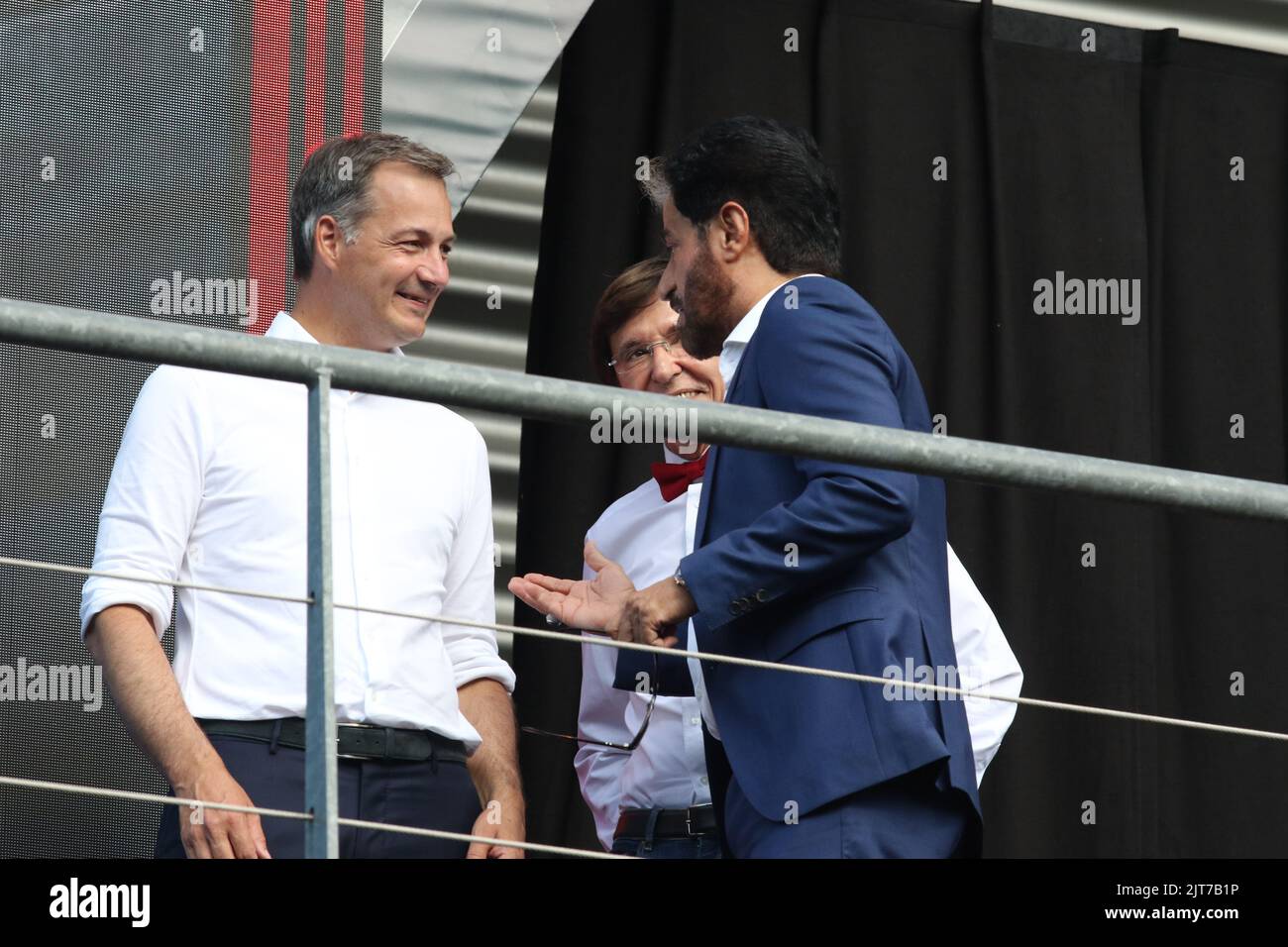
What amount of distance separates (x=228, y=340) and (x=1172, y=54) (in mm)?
3645

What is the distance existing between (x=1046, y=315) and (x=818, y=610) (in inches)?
104

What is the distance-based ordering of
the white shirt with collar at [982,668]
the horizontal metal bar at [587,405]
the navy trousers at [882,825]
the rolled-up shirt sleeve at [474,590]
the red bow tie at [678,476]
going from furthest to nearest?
the red bow tie at [678,476]
the rolled-up shirt sleeve at [474,590]
the white shirt with collar at [982,668]
the navy trousers at [882,825]
the horizontal metal bar at [587,405]

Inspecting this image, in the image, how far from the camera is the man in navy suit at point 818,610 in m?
2.14

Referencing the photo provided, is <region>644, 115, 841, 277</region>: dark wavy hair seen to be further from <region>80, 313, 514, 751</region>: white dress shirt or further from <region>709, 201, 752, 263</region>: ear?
<region>80, 313, 514, 751</region>: white dress shirt

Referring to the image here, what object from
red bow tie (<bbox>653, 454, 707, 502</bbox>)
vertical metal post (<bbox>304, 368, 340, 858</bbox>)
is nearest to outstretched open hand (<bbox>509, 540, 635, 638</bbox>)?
vertical metal post (<bbox>304, 368, 340, 858</bbox>)

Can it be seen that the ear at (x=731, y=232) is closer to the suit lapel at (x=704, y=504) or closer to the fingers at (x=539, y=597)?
the suit lapel at (x=704, y=504)

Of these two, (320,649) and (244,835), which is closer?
(320,649)

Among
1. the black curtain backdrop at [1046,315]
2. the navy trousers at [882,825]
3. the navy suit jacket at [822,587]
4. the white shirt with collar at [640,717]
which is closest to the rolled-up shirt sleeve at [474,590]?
the white shirt with collar at [640,717]

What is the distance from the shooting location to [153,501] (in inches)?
99.3

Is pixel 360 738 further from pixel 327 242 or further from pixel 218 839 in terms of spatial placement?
pixel 327 242

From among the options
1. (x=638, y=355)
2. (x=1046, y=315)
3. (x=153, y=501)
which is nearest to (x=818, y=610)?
(x=153, y=501)

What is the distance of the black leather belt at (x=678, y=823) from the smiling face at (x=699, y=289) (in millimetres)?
664

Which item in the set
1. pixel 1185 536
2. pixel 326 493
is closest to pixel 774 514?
pixel 326 493

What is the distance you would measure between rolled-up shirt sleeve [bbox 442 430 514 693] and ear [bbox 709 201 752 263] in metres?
0.49
